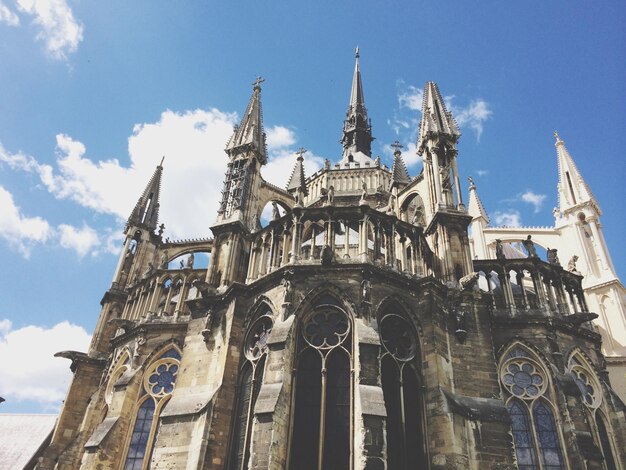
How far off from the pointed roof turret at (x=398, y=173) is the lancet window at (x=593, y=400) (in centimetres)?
1015

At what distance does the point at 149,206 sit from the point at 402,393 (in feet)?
52.3

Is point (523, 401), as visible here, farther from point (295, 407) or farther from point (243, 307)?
point (243, 307)

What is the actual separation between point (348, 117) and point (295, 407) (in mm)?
30958

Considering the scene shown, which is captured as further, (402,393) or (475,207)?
(475,207)

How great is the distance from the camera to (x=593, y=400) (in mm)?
15961

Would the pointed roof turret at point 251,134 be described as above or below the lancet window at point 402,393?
above

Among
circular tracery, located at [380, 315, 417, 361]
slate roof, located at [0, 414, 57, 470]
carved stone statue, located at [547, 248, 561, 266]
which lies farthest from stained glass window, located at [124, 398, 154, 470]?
carved stone statue, located at [547, 248, 561, 266]

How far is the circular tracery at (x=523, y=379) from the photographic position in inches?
594

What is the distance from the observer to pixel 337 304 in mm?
13227

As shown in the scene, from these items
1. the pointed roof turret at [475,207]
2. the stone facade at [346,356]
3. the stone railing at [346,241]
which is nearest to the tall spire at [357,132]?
the pointed roof turret at [475,207]

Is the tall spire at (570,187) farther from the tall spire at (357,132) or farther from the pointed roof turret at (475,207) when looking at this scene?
the tall spire at (357,132)

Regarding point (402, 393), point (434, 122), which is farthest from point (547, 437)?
point (434, 122)

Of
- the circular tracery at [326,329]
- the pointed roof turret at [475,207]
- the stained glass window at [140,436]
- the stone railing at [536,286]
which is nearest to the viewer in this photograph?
the circular tracery at [326,329]

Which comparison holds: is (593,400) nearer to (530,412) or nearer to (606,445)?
(606,445)
